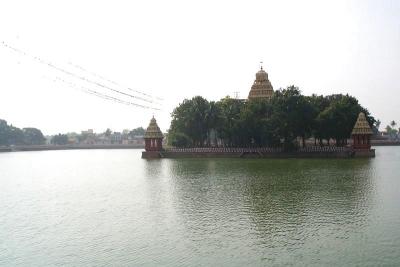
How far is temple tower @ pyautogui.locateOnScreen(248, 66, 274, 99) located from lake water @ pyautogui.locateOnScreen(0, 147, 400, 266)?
1819 inches

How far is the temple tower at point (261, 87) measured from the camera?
8068 centimetres

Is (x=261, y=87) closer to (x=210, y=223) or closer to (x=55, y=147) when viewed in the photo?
(x=210, y=223)

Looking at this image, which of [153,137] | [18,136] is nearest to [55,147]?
[18,136]

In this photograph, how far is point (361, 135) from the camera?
56844 mm

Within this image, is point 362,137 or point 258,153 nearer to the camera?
point 362,137

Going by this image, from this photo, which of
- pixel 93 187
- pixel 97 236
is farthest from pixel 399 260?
pixel 93 187

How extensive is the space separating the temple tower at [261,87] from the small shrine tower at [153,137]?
761 inches

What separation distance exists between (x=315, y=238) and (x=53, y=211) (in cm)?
1468

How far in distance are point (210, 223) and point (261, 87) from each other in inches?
2485

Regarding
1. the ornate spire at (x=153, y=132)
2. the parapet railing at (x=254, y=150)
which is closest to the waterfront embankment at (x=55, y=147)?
the ornate spire at (x=153, y=132)

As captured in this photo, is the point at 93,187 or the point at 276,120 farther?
the point at 276,120

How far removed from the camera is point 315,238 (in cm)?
1727

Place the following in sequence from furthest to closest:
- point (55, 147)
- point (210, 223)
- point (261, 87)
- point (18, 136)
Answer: point (18, 136) → point (55, 147) → point (261, 87) → point (210, 223)

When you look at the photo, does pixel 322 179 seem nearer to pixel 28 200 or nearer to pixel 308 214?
pixel 308 214
